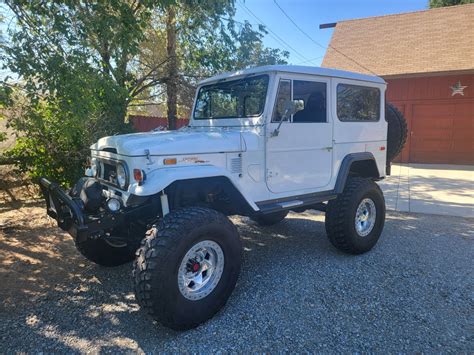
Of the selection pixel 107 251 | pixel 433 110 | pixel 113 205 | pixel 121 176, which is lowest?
pixel 107 251

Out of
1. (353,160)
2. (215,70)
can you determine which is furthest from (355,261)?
(215,70)

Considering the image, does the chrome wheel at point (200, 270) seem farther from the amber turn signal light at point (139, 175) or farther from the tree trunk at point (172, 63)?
the tree trunk at point (172, 63)

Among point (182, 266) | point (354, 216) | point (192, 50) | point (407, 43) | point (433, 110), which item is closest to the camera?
point (182, 266)

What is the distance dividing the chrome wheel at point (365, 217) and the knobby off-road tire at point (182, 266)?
2.09m

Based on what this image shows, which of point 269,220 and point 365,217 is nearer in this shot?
point 365,217

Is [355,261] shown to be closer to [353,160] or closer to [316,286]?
[316,286]

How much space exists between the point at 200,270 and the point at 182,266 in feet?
0.86

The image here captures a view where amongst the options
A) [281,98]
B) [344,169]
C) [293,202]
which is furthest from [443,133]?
[281,98]

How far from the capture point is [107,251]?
4.00 m

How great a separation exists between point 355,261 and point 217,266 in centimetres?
206

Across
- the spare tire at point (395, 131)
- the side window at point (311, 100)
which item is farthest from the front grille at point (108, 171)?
the spare tire at point (395, 131)

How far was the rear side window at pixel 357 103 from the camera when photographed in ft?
14.0

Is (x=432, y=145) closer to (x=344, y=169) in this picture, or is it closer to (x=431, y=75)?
(x=431, y=75)

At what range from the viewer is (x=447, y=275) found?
3922mm
